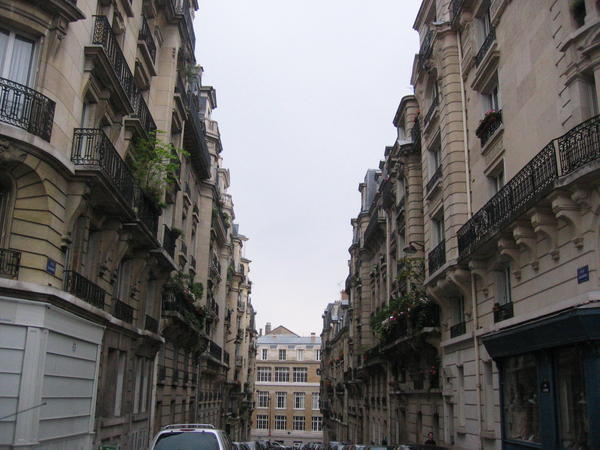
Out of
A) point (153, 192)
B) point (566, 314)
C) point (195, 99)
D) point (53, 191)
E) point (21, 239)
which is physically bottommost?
point (566, 314)

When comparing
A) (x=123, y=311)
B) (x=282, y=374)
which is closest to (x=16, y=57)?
(x=123, y=311)

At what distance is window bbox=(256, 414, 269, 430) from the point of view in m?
98.0

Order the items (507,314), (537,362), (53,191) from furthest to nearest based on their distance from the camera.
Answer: (507,314) → (537,362) → (53,191)

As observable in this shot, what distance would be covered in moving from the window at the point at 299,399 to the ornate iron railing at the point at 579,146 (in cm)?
9143

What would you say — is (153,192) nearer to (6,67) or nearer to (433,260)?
(6,67)

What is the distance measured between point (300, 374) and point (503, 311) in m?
87.7

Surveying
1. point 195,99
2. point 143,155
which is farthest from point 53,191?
point 195,99

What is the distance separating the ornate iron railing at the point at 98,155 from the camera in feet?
48.3

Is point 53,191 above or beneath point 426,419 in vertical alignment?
above

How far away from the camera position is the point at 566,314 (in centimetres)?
1227

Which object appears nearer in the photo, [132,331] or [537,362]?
[537,362]

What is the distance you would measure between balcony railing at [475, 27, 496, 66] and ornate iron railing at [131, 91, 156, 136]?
10.3 metres

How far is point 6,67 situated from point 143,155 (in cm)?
696

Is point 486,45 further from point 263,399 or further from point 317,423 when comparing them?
point 263,399
